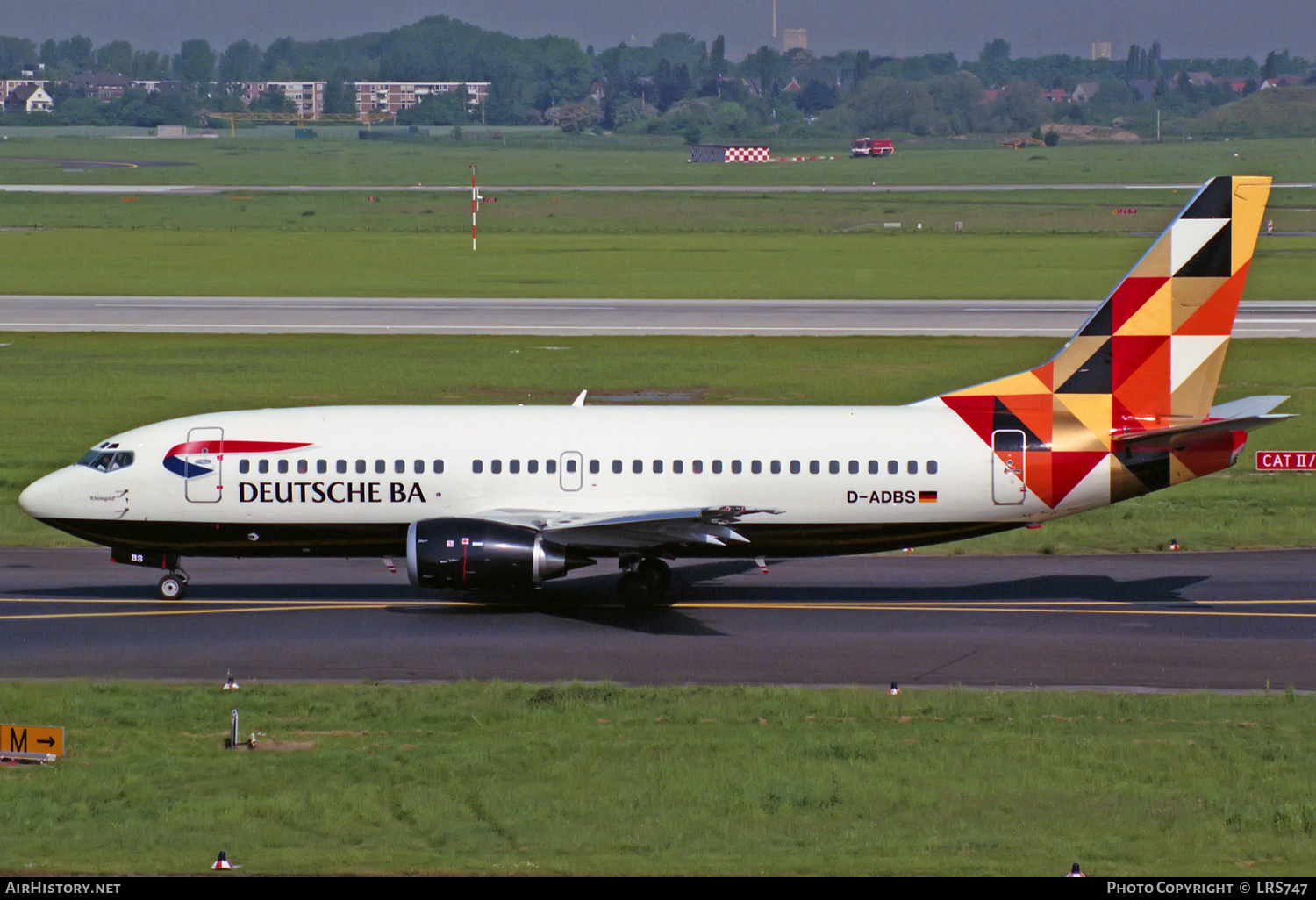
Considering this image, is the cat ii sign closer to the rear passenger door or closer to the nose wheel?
the rear passenger door

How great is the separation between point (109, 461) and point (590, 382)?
29.0 metres

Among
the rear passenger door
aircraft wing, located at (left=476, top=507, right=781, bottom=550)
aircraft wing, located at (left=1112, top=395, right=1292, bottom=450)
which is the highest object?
aircraft wing, located at (left=1112, top=395, right=1292, bottom=450)

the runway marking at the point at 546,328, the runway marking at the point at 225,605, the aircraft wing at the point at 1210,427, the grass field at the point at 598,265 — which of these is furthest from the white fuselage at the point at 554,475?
the grass field at the point at 598,265

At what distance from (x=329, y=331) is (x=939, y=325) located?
29.3 m

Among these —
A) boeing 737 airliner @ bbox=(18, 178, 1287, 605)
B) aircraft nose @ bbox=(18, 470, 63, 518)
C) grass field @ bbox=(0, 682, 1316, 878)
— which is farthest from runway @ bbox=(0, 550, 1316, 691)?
aircraft nose @ bbox=(18, 470, 63, 518)

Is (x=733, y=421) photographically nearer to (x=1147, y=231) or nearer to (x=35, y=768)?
(x=35, y=768)

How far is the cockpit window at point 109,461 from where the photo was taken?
32781 mm

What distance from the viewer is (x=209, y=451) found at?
32719mm

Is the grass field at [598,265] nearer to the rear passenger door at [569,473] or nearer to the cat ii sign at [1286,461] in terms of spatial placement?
the cat ii sign at [1286,461]

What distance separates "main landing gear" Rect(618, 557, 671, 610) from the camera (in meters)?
32.7

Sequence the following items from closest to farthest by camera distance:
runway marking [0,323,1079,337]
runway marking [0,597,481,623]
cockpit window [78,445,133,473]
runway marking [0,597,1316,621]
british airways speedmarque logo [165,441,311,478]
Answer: runway marking [0,597,1316,621]
runway marking [0,597,481,623]
british airways speedmarque logo [165,441,311,478]
cockpit window [78,445,133,473]
runway marking [0,323,1079,337]

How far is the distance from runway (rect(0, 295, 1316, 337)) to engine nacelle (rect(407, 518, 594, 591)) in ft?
A: 142

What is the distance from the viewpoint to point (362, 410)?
33531 millimetres

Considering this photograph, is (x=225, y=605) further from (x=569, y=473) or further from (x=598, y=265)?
(x=598, y=265)
